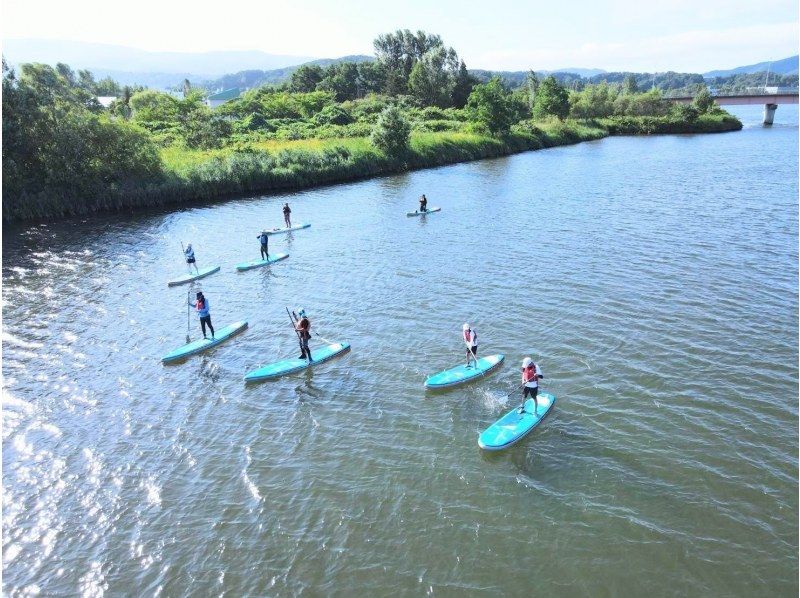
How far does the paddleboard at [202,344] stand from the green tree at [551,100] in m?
99.3

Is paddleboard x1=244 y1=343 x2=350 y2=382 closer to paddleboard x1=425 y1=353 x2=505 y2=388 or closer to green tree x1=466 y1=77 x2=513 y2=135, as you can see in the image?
paddleboard x1=425 y1=353 x2=505 y2=388

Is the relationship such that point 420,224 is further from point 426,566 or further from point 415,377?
point 426,566

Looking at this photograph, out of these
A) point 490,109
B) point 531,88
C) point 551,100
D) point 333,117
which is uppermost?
point 531,88

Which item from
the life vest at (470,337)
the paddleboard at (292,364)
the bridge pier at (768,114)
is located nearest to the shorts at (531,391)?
the life vest at (470,337)

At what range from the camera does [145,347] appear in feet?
74.9

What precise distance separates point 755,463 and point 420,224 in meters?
30.4

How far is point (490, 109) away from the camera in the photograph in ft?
274

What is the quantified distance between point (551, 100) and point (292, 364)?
102 m

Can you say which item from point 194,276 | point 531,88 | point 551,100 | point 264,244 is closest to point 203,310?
point 194,276

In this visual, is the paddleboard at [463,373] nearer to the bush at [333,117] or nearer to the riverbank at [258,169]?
the riverbank at [258,169]

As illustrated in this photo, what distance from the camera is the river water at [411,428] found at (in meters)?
12.1

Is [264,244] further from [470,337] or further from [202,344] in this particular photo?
[470,337]

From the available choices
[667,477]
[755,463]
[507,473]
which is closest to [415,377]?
[507,473]

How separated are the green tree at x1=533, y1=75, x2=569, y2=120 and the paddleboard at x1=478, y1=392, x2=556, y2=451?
335 ft
